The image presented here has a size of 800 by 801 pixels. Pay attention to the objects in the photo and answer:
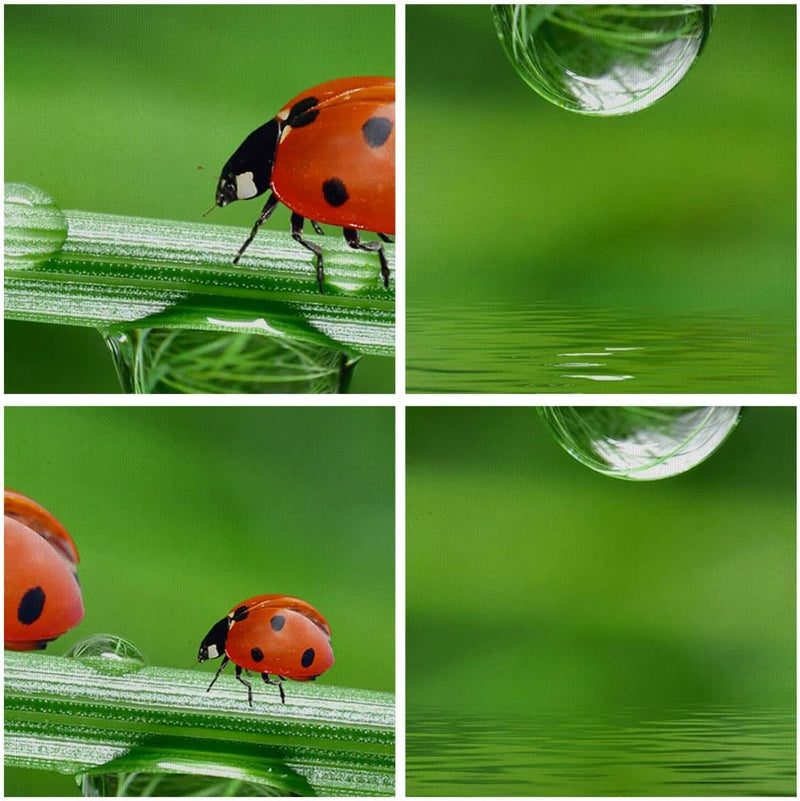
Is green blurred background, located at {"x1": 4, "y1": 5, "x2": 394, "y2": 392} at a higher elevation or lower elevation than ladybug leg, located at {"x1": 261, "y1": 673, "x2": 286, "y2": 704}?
higher

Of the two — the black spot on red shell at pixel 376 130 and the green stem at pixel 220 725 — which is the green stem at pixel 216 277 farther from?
the green stem at pixel 220 725

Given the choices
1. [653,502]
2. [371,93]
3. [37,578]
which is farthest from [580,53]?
[37,578]

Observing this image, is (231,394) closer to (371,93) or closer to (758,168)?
(371,93)

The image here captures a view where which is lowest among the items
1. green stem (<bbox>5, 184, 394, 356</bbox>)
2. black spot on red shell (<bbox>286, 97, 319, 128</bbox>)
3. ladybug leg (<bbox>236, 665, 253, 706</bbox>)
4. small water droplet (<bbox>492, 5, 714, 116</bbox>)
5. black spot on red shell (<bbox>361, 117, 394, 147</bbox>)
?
ladybug leg (<bbox>236, 665, 253, 706</bbox>)

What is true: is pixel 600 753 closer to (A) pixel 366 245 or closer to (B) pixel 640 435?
(B) pixel 640 435

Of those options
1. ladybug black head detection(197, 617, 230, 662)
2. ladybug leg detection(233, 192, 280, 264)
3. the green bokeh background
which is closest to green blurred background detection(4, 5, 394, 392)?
ladybug leg detection(233, 192, 280, 264)

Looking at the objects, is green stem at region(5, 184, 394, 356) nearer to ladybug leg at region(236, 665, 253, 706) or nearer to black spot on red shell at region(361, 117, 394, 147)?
black spot on red shell at region(361, 117, 394, 147)
